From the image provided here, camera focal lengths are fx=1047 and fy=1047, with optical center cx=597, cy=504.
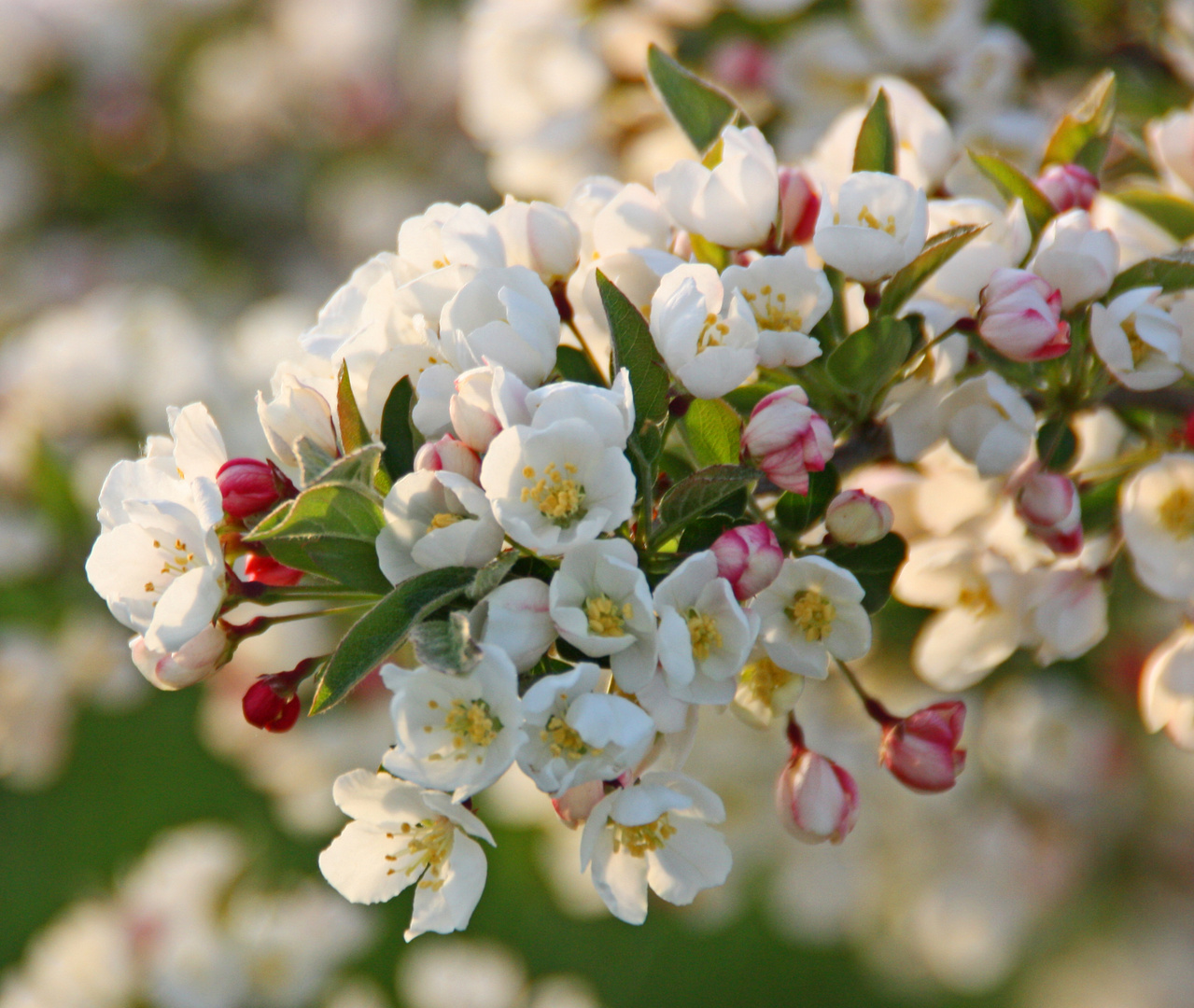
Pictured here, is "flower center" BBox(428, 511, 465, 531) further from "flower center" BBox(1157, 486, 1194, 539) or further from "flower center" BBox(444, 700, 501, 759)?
"flower center" BBox(1157, 486, 1194, 539)

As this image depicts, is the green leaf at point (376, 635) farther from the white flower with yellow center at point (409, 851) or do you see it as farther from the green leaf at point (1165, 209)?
the green leaf at point (1165, 209)

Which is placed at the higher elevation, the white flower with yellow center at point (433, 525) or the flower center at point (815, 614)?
the white flower with yellow center at point (433, 525)

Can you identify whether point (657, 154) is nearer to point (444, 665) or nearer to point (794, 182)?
point (794, 182)

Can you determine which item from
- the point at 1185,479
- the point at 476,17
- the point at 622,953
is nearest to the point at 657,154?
the point at 476,17

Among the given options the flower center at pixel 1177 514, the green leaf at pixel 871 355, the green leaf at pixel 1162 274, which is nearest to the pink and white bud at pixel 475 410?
the green leaf at pixel 871 355

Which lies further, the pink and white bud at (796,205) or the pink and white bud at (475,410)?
the pink and white bud at (796,205)

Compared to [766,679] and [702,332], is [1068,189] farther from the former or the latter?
[766,679]
